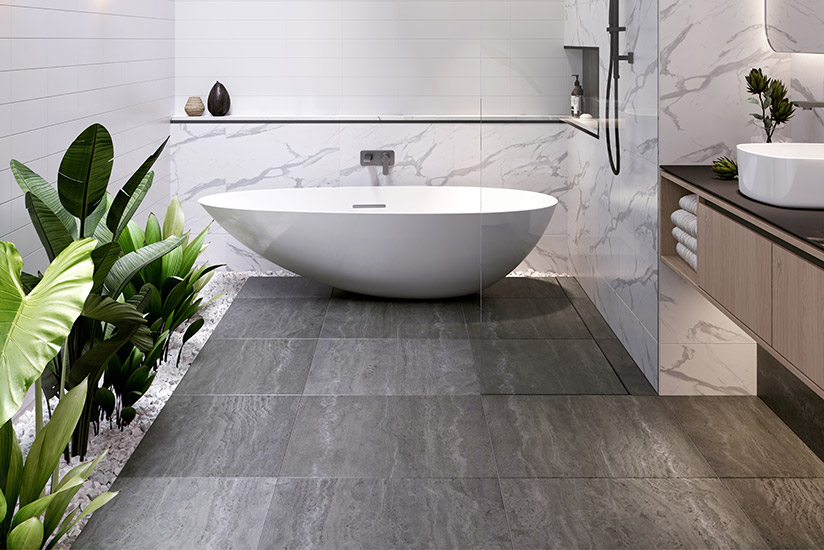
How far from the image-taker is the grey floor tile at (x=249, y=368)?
369 cm

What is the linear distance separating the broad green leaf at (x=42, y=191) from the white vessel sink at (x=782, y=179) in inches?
85.1

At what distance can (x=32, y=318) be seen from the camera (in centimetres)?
183

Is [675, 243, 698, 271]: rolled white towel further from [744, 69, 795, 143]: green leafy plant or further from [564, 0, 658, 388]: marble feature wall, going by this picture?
[744, 69, 795, 143]: green leafy plant

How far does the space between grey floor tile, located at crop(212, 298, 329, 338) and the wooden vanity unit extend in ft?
7.13

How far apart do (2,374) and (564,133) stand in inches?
99.9

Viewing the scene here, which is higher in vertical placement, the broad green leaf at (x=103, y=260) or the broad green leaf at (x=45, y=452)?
the broad green leaf at (x=103, y=260)

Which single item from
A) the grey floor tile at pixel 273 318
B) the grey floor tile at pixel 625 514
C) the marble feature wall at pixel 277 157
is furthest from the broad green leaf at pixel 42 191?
the marble feature wall at pixel 277 157

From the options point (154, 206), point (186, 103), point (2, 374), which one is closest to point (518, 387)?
point (2, 374)

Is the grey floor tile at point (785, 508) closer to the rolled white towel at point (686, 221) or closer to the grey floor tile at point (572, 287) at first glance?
the rolled white towel at point (686, 221)

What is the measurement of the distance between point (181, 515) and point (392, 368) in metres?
1.51

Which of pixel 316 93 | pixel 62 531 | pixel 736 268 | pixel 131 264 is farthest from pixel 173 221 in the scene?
pixel 736 268

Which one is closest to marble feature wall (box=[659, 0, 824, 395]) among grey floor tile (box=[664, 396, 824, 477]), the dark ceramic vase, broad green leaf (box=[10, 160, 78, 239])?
grey floor tile (box=[664, 396, 824, 477])

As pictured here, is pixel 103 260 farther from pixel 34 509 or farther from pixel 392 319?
pixel 392 319

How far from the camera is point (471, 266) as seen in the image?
15.0ft
